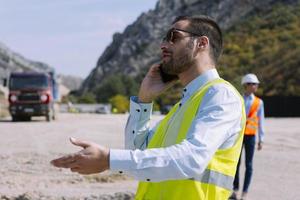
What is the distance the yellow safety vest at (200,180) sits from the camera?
118 inches

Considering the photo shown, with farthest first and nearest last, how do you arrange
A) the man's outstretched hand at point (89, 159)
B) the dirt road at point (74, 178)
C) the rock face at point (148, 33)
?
the rock face at point (148, 33), the dirt road at point (74, 178), the man's outstretched hand at point (89, 159)

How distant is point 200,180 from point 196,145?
0.26 meters

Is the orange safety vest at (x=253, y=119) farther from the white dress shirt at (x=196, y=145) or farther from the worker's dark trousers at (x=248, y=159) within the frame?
the white dress shirt at (x=196, y=145)

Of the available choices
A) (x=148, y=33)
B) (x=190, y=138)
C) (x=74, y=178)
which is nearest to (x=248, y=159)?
(x=74, y=178)

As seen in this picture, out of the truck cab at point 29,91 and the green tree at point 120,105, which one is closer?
the truck cab at point 29,91

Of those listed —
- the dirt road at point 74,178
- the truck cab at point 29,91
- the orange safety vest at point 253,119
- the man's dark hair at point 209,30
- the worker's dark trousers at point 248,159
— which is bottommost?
the truck cab at point 29,91

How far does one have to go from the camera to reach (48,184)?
473 inches

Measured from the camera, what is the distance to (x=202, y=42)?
127 inches

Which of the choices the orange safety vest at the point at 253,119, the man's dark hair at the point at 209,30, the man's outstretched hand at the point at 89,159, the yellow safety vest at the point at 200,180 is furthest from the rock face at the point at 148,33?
the man's outstretched hand at the point at 89,159

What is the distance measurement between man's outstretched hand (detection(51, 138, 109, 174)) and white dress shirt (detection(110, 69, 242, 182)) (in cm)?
4

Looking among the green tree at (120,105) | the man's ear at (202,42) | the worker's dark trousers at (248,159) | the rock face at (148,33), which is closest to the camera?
the man's ear at (202,42)

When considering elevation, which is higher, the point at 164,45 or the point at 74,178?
the point at 164,45

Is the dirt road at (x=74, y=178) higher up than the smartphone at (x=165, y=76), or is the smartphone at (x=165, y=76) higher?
the smartphone at (x=165, y=76)

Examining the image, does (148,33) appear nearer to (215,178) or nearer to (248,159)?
(248,159)
